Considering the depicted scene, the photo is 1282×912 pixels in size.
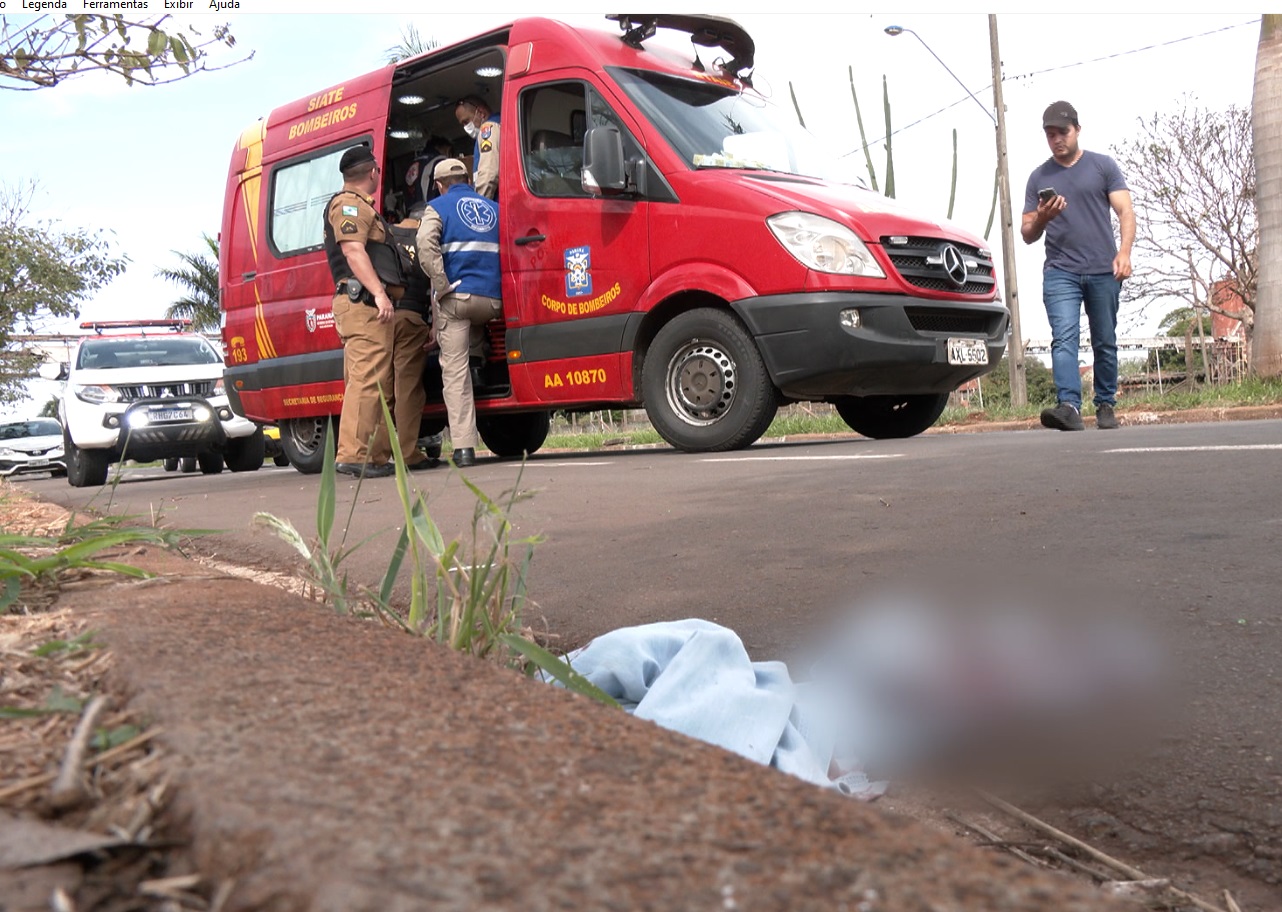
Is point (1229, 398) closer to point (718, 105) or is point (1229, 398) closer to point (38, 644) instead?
point (718, 105)

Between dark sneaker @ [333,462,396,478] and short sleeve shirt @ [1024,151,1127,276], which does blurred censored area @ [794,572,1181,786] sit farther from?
short sleeve shirt @ [1024,151,1127,276]

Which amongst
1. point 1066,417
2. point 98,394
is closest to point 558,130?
point 1066,417

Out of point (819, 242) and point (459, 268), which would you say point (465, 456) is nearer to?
point (459, 268)

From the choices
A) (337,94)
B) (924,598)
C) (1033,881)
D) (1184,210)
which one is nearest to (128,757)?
(1033,881)

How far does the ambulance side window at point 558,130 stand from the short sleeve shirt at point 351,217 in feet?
3.35

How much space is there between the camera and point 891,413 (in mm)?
8430

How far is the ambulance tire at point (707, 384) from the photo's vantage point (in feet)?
22.0

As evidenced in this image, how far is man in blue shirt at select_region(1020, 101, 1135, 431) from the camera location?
761 cm

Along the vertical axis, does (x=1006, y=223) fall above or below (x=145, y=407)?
above

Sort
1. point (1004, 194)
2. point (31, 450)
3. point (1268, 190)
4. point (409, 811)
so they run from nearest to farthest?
point (409, 811)
point (1268, 190)
point (1004, 194)
point (31, 450)

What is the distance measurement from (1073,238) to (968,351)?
134 centimetres

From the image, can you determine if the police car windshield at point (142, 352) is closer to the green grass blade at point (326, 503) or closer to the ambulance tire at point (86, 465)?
the ambulance tire at point (86, 465)

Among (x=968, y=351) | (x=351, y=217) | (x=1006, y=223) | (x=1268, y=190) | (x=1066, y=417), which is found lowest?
(x=1066, y=417)

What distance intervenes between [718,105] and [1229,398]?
18.8 ft
